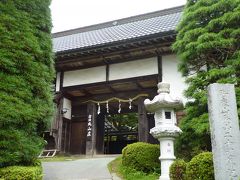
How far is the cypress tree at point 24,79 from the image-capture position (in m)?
7.97

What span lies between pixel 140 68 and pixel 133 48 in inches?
41.7

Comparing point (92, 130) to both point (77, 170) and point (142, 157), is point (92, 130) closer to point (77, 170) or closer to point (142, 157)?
point (77, 170)

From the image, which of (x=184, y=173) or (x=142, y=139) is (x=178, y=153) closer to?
(x=184, y=173)

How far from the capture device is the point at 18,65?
880 cm

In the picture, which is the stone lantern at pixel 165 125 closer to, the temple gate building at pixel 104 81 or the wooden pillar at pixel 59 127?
A: the temple gate building at pixel 104 81

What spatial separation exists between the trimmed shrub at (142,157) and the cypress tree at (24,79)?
2.83 m

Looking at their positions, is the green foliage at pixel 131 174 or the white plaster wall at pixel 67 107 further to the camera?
the white plaster wall at pixel 67 107

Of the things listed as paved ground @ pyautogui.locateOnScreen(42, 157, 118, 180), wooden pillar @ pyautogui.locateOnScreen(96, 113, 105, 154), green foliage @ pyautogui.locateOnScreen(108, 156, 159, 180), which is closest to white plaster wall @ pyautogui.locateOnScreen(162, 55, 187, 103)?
paved ground @ pyautogui.locateOnScreen(42, 157, 118, 180)

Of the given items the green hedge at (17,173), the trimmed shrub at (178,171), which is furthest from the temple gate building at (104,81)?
the green hedge at (17,173)

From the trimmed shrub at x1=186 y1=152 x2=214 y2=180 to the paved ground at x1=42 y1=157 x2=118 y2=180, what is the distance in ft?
9.46

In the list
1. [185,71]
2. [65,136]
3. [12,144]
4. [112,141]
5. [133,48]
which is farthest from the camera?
[112,141]

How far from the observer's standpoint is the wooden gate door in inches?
655

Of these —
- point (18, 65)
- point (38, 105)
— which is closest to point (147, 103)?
point (38, 105)

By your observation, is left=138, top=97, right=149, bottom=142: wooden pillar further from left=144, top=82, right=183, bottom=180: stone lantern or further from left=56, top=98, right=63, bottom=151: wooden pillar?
left=144, top=82, right=183, bottom=180: stone lantern
